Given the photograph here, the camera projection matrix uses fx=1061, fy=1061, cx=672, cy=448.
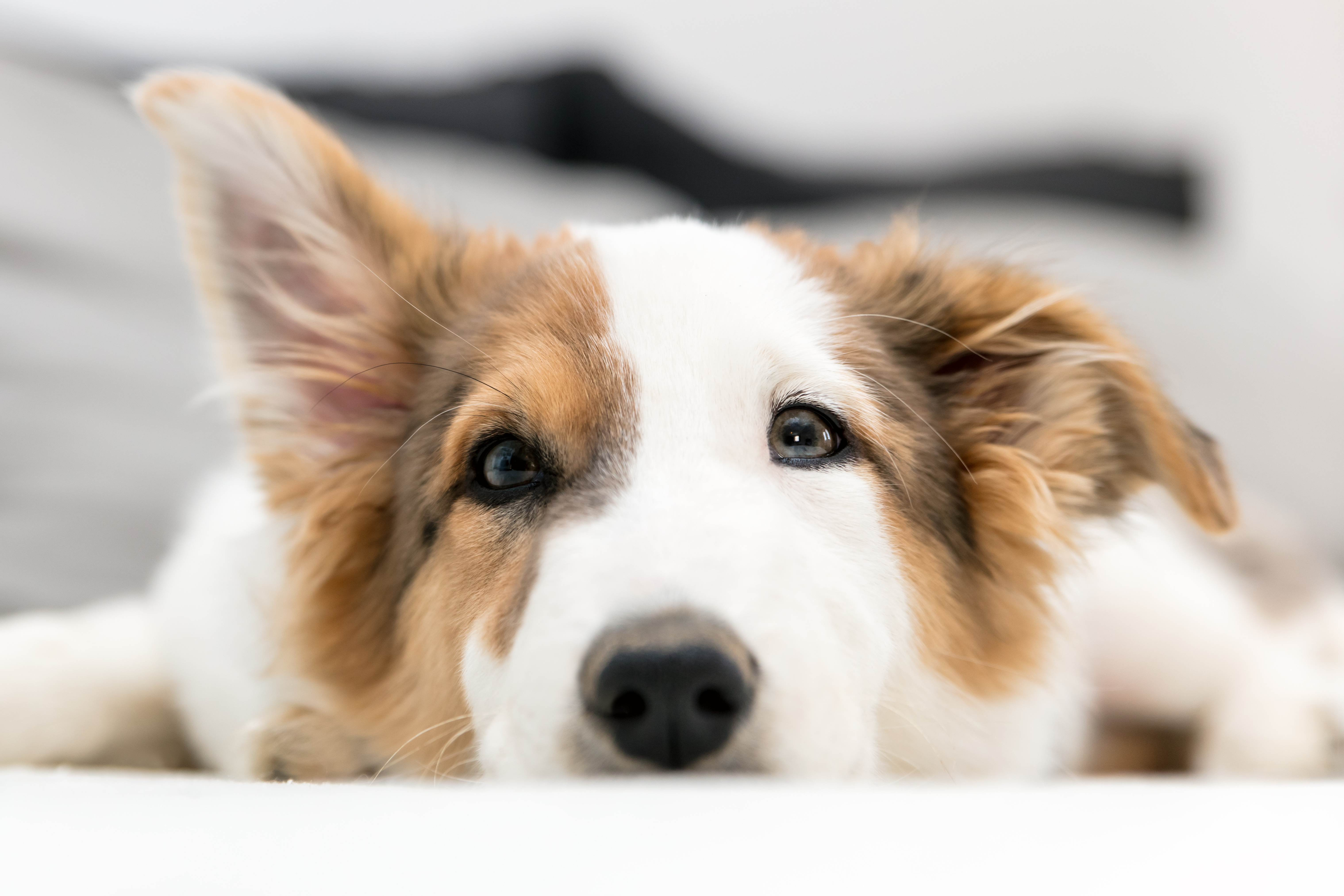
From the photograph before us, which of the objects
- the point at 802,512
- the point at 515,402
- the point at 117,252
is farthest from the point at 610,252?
the point at 117,252

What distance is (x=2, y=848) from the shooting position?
0.91 metres

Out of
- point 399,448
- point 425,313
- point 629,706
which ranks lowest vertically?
point 629,706

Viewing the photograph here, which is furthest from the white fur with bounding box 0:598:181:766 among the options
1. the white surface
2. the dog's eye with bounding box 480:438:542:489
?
the dog's eye with bounding box 480:438:542:489

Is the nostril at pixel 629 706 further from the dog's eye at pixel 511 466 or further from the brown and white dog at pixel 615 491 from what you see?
the dog's eye at pixel 511 466

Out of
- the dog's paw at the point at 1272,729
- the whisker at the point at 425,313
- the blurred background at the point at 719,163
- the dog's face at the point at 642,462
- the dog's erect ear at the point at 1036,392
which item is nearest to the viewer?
the dog's face at the point at 642,462

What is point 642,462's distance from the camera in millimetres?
1428

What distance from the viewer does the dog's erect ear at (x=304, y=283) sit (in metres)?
1.79

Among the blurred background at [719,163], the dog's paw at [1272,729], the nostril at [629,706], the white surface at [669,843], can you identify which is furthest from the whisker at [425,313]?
the dog's paw at [1272,729]

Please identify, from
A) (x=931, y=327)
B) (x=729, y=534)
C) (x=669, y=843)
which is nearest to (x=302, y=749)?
(x=729, y=534)

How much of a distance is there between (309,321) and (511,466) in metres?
0.60

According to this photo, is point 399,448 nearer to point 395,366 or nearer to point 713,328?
point 395,366

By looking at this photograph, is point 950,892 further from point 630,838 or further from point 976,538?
point 976,538

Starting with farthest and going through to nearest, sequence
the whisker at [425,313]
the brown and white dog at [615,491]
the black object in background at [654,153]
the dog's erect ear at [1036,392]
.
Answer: the black object in background at [654,153], the dog's erect ear at [1036,392], the whisker at [425,313], the brown and white dog at [615,491]

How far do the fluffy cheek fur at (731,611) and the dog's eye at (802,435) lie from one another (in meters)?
0.04
